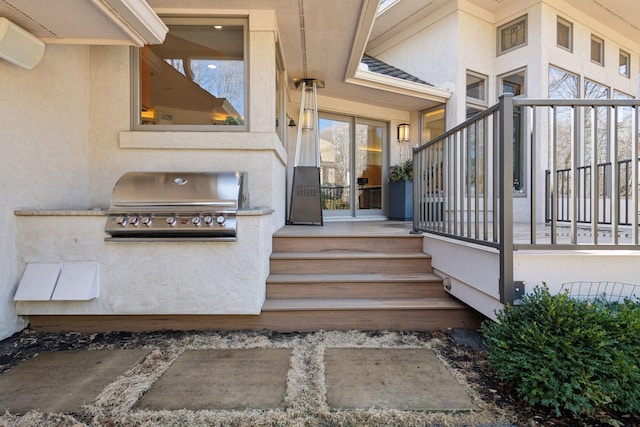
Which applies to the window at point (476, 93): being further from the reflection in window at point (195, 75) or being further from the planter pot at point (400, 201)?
the reflection in window at point (195, 75)

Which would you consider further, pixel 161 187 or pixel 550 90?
pixel 550 90

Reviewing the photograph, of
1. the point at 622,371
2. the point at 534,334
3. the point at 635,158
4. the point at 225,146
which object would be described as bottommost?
the point at 622,371

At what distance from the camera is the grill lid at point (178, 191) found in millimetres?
2447

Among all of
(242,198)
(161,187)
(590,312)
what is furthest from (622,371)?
(161,187)

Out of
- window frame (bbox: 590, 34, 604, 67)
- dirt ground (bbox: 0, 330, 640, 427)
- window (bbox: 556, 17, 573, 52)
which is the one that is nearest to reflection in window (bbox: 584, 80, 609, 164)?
window frame (bbox: 590, 34, 604, 67)

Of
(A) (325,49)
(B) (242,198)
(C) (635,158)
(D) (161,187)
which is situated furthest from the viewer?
(A) (325,49)

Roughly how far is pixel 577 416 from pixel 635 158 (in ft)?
5.12

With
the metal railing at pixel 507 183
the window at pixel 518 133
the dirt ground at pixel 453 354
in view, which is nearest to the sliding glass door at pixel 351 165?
the window at pixel 518 133

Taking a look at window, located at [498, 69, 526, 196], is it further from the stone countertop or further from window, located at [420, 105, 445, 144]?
the stone countertop

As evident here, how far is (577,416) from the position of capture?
1.50 metres

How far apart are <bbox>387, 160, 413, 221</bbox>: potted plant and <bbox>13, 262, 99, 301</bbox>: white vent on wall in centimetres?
500

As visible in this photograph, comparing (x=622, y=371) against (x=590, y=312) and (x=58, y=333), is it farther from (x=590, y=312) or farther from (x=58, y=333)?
(x=58, y=333)

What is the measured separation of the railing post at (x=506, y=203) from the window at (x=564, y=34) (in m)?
5.71

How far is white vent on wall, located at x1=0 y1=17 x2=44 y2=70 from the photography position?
2045 millimetres
